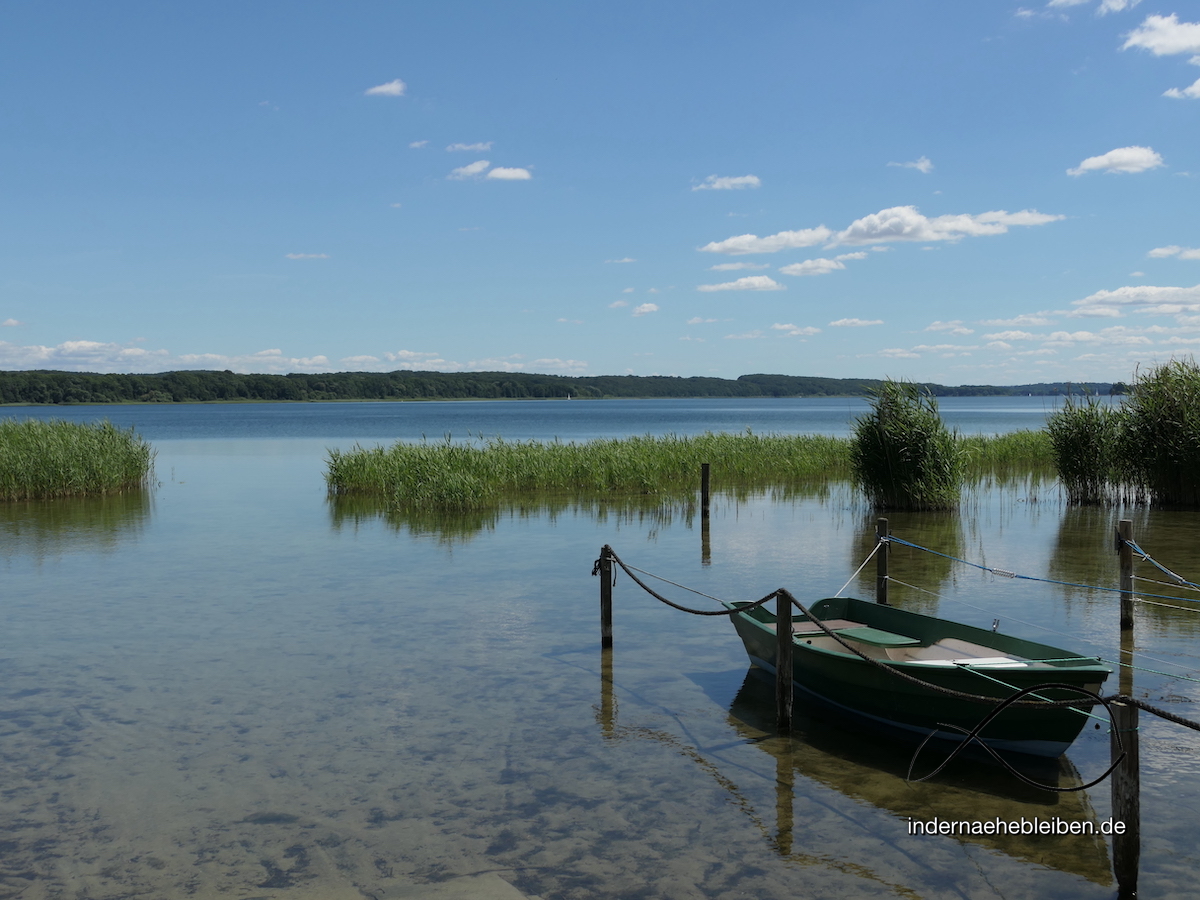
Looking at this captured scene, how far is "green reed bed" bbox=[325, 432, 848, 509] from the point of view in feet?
85.8

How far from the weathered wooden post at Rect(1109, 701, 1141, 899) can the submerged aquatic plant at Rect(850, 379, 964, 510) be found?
18516 mm

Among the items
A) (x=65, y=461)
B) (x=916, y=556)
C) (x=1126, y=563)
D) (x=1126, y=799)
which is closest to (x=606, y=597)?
(x=1126, y=563)

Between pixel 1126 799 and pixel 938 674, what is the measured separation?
2170 mm

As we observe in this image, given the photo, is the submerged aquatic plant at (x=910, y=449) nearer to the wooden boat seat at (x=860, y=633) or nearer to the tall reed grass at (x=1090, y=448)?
the tall reed grass at (x=1090, y=448)

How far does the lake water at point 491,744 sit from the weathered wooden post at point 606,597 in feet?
0.72

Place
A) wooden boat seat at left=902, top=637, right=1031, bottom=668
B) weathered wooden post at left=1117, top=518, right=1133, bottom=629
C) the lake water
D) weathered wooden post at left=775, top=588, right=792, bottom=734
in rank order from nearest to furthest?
the lake water
weathered wooden post at left=775, top=588, right=792, bottom=734
wooden boat seat at left=902, top=637, right=1031, bottom=668
weathered wooden post at left=1117, top=518, right=1133, bottom=629

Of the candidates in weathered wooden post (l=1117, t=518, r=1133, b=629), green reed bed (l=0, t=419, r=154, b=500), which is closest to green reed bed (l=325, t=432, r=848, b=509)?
green reed bed (l=0, t=419, r=154, b=500)

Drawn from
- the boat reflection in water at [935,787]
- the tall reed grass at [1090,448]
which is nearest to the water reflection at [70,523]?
the boat reflection in water at [935,787]

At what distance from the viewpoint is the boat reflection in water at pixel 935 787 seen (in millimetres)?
6219

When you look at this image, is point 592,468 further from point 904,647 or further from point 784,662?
point 784,662

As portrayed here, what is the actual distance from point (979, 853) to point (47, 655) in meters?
10.5

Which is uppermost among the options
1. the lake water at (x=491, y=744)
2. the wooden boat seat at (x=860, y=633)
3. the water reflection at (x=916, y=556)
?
the wooden boat seat at (x=860, y=633)

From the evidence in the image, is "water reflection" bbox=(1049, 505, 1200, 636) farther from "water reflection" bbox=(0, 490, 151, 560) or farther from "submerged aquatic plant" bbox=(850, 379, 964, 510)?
"water reflection" bbox=(0, 490, 151, 560)

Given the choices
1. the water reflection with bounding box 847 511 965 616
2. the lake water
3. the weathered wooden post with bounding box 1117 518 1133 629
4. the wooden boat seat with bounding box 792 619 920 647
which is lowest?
the lake water
